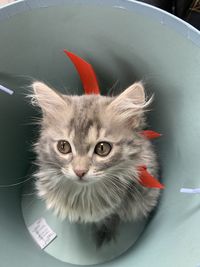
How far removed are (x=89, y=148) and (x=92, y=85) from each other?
14.6 inches

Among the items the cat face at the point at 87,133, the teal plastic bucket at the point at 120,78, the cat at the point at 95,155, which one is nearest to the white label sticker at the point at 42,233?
the teal plastic bucket at the point at 120,78

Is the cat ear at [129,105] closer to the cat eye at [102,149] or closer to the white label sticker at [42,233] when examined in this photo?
the cat eye at [102,149]

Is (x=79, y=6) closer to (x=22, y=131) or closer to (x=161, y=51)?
(x=161, y=51)

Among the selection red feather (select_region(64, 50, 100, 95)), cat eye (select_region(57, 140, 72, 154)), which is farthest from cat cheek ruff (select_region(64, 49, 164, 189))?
cat eye (select_region(57, 140, 72, 154))

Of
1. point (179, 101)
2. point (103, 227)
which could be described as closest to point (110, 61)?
point (179, 101)

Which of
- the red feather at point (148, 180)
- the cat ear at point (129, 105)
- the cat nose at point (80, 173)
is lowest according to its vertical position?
the red feather at point (148, 180)

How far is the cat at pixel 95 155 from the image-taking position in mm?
819

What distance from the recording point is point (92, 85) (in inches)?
44.4

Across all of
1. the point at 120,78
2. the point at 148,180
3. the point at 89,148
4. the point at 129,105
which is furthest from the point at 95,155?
the point at 120,78

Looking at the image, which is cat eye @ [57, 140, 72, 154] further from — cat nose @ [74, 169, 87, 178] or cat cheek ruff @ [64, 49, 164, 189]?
cat cheek ruff @ [64, 49, 164, 189]

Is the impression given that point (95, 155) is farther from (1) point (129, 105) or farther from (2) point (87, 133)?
(1) point (129, 105)

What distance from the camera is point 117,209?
1.05 metres

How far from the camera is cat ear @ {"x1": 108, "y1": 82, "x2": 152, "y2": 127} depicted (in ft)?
2.80

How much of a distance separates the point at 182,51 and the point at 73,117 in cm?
33
